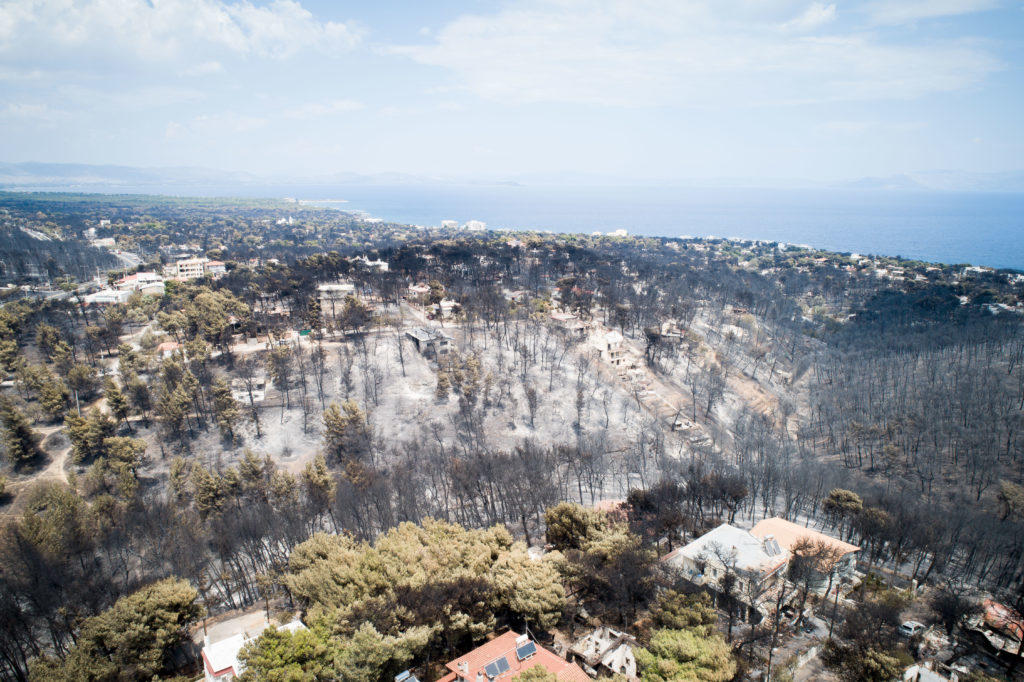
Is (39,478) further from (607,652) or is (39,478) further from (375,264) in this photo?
(375,264)

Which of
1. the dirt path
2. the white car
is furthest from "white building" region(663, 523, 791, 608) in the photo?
the dirt path

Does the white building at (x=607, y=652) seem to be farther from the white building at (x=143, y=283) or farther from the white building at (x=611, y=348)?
the white building at (x=143, y=283)

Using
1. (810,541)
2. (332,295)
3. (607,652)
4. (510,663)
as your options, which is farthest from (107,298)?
(810,541)

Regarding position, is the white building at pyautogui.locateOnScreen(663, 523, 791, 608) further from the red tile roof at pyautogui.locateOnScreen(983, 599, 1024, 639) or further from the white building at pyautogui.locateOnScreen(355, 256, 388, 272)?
the white building at pyautogui.locateOnScreen(355, 256, 388, 272)

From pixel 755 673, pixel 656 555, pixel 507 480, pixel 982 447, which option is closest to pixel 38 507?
pixel 507 480

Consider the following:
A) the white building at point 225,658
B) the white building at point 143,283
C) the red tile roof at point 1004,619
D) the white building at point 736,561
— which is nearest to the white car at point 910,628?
the red tile roof at point 1004,619
